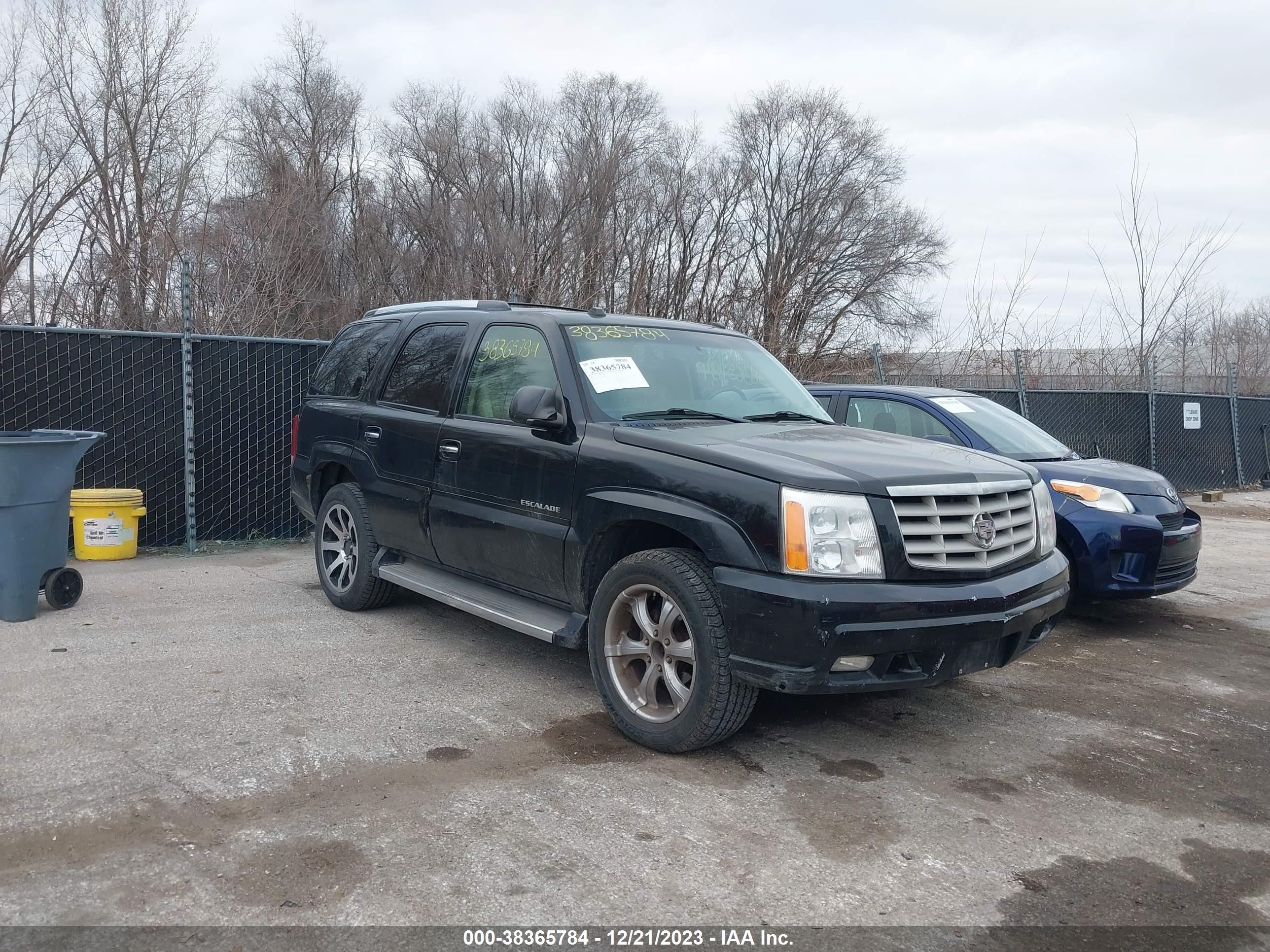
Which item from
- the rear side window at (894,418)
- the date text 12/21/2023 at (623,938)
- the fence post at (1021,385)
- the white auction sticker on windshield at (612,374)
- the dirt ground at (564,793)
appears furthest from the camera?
the fence post at (1021,385)

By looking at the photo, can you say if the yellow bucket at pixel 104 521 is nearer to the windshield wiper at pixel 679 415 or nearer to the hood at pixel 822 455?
the windshield wiper at pixel 679 415

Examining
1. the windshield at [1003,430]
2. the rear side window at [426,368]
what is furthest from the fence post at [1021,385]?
the rear side window at [426,368]

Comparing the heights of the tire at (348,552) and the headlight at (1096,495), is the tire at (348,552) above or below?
below

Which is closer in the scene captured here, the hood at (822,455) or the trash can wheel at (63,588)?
the hood at (822,455)

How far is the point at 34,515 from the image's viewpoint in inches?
235

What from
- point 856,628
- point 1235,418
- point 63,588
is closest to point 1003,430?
point 856,628

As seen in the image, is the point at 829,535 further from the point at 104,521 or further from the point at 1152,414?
the point at 1152,414

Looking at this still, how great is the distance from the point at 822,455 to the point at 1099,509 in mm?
3250

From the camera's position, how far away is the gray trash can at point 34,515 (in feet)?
19.1

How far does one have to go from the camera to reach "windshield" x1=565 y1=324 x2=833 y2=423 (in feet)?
15.7

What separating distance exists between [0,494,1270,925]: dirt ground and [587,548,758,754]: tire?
0.16m

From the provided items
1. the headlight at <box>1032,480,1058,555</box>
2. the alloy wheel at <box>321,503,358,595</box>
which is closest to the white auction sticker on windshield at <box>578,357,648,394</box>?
the headlight at <box>1032,480,1058,555</box>

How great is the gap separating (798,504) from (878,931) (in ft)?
4.92

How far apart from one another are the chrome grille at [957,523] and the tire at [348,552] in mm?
3520
